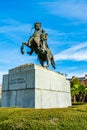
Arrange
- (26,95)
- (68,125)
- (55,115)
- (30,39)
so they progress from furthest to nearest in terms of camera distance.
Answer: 1. (30,39)
2. (26,95)
3. (55,115)
4. (68,125)

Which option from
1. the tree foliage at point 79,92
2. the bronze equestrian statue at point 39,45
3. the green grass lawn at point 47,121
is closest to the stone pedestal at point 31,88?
the bronze equestrian statue at point 39,45

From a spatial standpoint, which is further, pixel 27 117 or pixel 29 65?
pixel 29 65

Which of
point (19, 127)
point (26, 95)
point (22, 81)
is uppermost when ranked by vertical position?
point (22, 81)

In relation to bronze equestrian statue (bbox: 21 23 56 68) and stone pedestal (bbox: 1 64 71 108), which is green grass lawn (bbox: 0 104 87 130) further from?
bronze equestrian statue (bbox: 21 23 56 68)

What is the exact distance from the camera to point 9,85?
1198 cm

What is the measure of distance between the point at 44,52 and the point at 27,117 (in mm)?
6577

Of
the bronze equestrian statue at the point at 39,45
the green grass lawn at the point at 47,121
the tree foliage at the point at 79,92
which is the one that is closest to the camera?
the green grass lawn at the point at 47,121

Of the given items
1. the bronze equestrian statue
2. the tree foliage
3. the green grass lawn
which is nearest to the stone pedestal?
the bronze equestrian statue

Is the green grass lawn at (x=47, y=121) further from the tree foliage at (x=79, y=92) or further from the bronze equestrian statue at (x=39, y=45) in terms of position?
the tree foliage at (x=79, y=92)

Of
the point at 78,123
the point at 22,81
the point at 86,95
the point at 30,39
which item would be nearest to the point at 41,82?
the point at 22,81

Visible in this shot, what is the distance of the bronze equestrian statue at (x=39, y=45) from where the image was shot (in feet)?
40.6

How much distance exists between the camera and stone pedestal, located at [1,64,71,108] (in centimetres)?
1067

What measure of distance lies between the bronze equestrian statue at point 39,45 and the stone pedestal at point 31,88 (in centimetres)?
111

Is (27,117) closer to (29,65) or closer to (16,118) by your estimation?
(16,118)
